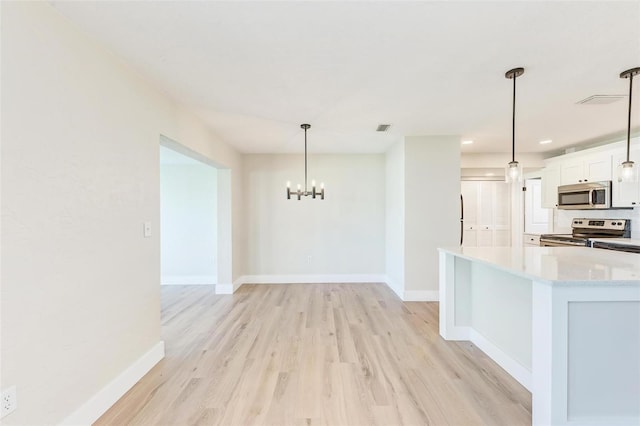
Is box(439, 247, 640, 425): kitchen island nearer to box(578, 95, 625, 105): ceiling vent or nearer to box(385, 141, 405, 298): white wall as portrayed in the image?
box(578, 95, 625, 105): ceiling vent

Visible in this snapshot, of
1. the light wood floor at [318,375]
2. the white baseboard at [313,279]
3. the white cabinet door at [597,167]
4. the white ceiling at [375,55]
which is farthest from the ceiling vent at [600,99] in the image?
the white baseboard at [313,279]

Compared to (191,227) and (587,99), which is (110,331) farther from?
(587,99)

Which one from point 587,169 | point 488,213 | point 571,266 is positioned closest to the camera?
point 571,266

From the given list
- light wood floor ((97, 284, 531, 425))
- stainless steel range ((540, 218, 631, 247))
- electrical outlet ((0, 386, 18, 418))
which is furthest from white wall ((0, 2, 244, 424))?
stainless steel range ((540, 218, 631, 247))

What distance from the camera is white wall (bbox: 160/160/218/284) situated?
5.41 meters

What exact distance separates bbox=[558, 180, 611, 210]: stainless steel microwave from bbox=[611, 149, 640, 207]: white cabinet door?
6 centimetres

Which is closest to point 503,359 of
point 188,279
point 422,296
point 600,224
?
point 422,296

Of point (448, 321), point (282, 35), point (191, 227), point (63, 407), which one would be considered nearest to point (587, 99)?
point (448, 321)

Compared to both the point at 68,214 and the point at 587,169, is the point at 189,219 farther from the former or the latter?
the point at 587,169

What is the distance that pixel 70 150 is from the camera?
1657 millimetres

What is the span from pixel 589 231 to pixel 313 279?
476 centimetres

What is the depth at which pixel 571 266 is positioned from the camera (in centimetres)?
183

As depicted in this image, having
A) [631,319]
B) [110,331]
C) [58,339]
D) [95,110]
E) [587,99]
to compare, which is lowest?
[110,331]

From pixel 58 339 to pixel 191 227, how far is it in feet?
13.3
